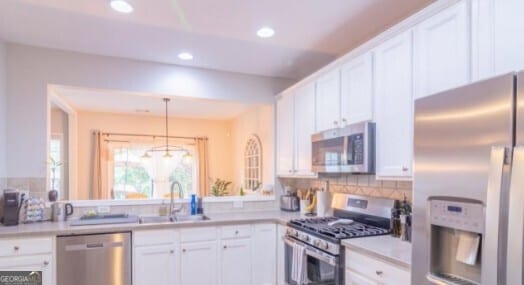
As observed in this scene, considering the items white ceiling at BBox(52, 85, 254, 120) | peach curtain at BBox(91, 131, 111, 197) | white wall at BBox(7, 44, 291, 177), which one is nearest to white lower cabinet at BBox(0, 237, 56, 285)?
white wall at BBox(7, 44, 291, 177)

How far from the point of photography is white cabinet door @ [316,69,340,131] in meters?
3.10

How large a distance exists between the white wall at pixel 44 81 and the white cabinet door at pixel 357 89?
1.72m

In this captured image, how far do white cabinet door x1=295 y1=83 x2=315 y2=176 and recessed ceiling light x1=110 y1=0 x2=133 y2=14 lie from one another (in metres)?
1.80

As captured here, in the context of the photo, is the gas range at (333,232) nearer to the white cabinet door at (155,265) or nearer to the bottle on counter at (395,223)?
the bottle on counter at (395,223)

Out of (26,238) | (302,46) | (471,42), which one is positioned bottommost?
(26,238)

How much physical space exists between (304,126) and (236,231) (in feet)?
4.18

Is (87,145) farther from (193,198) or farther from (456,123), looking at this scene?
(456,123)

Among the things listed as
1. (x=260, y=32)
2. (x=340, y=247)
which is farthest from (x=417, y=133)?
(x=260, y=32)

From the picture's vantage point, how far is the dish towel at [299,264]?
9.37ft

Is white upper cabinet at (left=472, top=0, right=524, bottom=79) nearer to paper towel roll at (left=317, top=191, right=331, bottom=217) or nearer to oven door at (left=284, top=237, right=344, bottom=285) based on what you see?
oven door at (left=284, top=237, right=344, bottom=285)

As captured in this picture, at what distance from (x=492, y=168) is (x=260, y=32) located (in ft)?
7.35

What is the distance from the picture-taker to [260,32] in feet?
9.86

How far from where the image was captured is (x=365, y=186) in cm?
318

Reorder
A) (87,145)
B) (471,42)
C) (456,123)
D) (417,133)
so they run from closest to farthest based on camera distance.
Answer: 1. (456,123)
2. (417,133)
3. (471,42)
4. (87,145)
